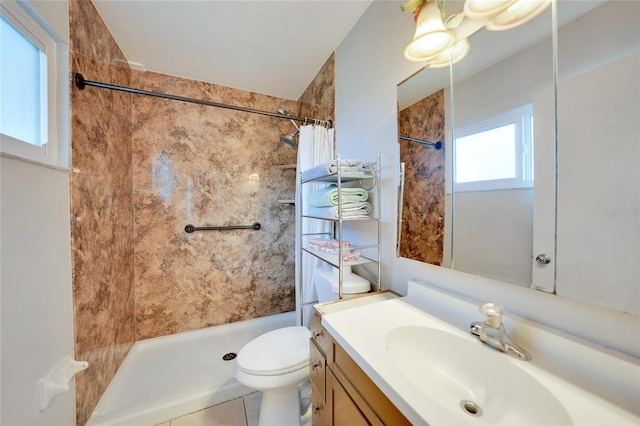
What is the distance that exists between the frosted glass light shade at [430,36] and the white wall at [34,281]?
1.48m

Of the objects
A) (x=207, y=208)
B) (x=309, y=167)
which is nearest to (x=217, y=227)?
(x=207, y=208)

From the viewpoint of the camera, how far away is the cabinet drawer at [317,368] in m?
0.79

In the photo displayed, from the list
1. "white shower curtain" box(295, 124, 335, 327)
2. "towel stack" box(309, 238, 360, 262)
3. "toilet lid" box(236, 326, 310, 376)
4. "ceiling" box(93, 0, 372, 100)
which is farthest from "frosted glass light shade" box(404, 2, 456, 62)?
"toilet lid" box(236, 326, 310, 376)

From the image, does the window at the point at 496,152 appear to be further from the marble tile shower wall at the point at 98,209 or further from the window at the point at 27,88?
the marble tile shower wall at the point at 98,209

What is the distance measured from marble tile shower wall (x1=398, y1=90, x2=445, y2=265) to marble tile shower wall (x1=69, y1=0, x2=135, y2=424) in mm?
1619

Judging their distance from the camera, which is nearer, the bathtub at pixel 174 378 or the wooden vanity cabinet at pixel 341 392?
the wooden vanity cabinet at pixel 341 392

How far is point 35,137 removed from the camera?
2.85 feet

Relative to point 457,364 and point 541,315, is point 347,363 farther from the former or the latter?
point 541,315

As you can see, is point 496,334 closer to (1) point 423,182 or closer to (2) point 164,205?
(1) point 423,182

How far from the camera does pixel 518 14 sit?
2.01 feet

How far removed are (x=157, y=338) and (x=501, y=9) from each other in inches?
115

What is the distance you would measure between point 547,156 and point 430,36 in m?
0.62

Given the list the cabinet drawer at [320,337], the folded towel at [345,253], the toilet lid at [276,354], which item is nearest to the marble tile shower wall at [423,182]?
the folded towel at [345,253]

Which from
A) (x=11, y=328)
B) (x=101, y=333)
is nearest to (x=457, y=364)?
(x=11, y=328)
